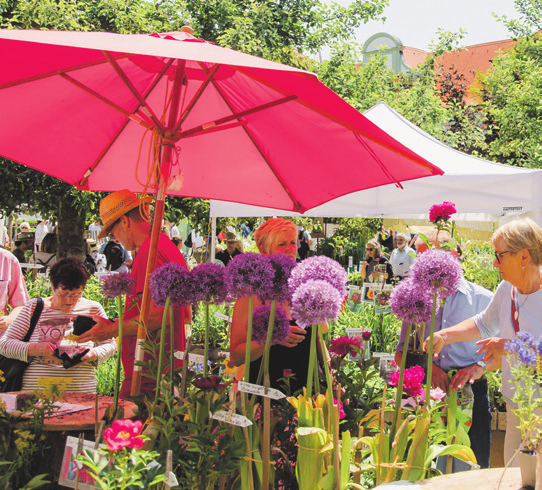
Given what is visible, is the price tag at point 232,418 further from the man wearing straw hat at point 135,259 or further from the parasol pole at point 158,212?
the man wearing straw hat at point 135,259

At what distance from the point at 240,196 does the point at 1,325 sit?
1.58 m

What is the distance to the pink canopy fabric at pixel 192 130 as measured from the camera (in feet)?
6.94

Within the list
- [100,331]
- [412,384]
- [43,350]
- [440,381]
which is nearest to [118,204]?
[100,331]

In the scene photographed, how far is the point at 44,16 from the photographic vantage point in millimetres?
6191

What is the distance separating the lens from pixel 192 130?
222cm

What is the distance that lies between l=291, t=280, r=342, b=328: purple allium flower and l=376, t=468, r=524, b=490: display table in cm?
53

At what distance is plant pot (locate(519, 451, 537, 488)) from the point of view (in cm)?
138

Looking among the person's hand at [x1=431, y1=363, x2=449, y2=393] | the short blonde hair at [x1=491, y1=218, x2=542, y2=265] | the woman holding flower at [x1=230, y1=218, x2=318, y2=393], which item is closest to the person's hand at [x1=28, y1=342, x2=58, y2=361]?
the woman holding flower at [x1=230, y1=218, x2=318, y2=393]

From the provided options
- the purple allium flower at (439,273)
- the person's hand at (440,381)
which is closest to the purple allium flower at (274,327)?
the purple allium flower at (439,273)

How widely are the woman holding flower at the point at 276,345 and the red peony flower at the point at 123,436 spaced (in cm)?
83

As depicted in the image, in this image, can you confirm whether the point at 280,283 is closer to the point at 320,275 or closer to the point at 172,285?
the point at 320,275

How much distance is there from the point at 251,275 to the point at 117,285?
582 mm

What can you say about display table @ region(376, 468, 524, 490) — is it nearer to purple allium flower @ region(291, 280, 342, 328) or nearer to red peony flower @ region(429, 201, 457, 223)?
purple allium flower @ region(291, 280, 342, 328)

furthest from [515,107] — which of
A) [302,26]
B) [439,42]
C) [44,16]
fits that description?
[44,16]
